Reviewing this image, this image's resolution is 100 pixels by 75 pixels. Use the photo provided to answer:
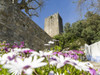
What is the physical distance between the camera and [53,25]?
16.6 metres

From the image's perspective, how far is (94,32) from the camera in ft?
33.3

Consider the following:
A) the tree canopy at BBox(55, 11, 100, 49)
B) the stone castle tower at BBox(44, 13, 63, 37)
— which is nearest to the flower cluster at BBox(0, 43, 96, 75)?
the tree canopy at BBox(55, 11, 100, 49)

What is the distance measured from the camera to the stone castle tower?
1591 centimetres

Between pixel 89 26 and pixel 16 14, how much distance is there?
998cm

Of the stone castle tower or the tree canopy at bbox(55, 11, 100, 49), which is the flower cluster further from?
the stone castle tower

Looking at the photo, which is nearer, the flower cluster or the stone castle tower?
the flower cluster

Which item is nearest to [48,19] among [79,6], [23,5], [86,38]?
[23,5]

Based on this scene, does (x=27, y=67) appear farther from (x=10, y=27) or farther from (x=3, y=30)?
(x=10, y=27)

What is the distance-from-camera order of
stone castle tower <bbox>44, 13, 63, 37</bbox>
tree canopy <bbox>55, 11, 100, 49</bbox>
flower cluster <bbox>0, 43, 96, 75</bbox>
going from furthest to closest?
stone castle tower <bbox>44, 13, 63, 37</bbox> → tree canopy <bbox>55, 11, 100, 49</bbox> → flower cluster <bbox>0, 43, 96, 75</bbox>

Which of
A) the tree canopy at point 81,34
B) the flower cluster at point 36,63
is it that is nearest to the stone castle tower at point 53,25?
the tree canopy at point 81,34

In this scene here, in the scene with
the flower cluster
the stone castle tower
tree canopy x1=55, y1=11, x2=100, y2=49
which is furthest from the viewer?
the stone castle tower

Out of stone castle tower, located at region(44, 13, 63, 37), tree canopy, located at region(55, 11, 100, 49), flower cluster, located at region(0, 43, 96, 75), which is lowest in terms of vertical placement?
flower cluster, located at region(0, 43, 96, 75)

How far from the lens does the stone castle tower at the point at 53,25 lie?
52.2 feet

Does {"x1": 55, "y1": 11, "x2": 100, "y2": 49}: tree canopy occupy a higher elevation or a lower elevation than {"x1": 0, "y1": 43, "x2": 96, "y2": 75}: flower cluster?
higher
